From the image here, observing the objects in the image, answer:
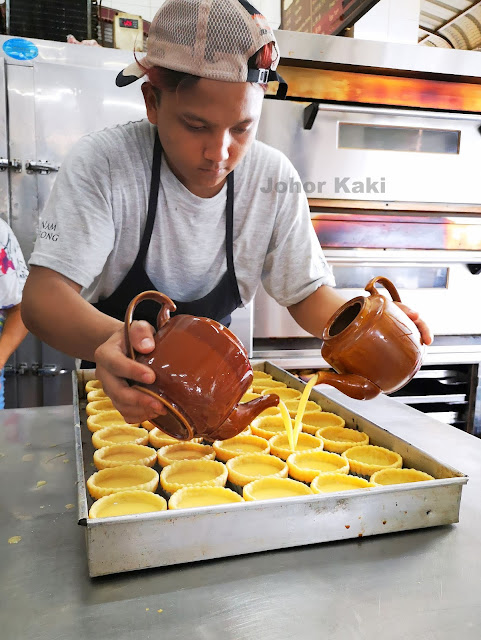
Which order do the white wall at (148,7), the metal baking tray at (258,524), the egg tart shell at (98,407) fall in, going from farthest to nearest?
1. the white wall at (148,7)
2. the egg tart shell at (98,407)
3. the metal baking tray at (258,524)

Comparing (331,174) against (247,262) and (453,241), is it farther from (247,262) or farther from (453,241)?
(247,262)

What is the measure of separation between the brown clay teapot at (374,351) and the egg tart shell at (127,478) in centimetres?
45

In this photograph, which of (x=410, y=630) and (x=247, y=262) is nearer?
(x=410, y=630)

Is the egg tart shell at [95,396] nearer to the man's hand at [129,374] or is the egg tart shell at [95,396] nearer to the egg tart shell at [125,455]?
the egg tart shell at [125,455]

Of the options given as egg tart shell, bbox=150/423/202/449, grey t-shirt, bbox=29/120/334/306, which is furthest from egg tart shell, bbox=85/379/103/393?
egg tart shell, bbox=150/423/202/449

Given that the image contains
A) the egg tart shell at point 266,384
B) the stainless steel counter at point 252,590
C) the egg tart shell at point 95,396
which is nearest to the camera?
the stainless steel counter at point 252,590

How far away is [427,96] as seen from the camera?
3.18 metres

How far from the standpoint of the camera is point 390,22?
313 cm

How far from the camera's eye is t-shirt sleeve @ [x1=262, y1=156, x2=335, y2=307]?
166cm

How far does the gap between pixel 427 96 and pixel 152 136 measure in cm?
230

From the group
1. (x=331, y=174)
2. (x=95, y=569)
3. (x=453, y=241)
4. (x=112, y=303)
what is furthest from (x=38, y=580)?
(x=453, y=241)

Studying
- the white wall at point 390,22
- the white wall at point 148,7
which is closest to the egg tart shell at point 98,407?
the white wall at point 390,22

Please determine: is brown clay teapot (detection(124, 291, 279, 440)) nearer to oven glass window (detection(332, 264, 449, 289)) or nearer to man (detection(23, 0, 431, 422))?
man (detection(23, 0, 431, 422))

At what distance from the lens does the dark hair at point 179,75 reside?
3.69 ft
